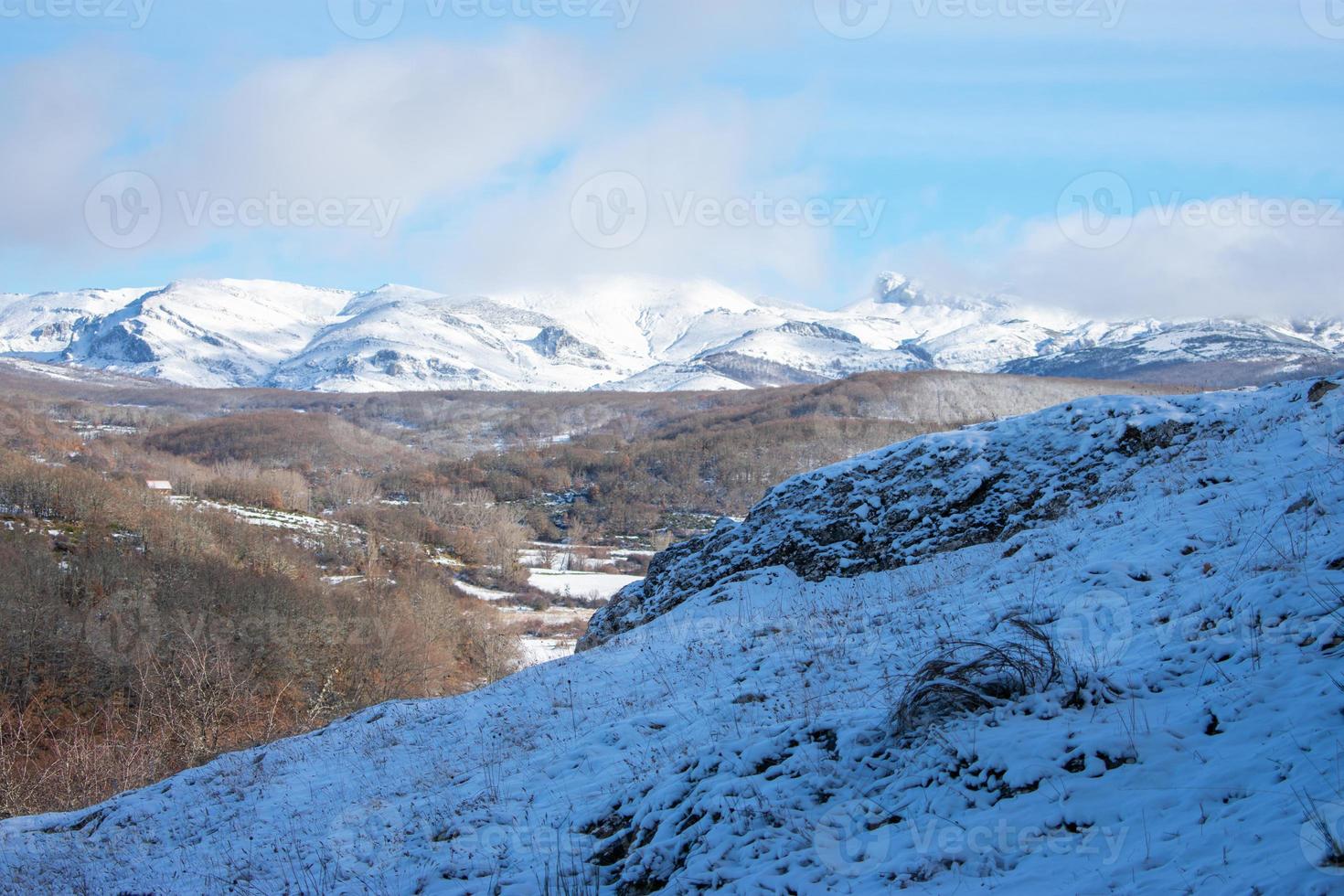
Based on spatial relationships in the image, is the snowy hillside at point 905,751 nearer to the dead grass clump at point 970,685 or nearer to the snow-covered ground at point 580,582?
the dead grass clump at point 970,685

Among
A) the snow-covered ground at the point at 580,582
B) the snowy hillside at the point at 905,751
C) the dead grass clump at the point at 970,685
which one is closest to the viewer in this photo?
the snowy hillside at the point at 905,751

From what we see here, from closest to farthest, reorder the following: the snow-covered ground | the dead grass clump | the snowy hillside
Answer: the snowy hillside → the dead grass clump → the snow-covered ground

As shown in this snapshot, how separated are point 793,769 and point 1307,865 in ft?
11.6

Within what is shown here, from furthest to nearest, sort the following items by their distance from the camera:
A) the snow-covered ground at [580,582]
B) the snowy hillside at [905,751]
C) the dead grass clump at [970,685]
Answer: the snow-covered ground at [580,582] → the dead grass clump at [970,685] → the snowy hillside at [905,751]

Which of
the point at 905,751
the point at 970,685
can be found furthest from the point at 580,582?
the point at 905,751

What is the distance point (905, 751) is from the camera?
6930 millimetres

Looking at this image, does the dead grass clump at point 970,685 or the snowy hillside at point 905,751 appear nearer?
the snowy hillside at point 905,751

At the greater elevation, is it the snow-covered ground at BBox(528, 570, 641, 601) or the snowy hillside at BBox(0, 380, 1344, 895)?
the snowy hillside at BBox(0, 380, 1344, 895)

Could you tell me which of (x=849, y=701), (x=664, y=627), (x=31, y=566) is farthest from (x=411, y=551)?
(x=849, y=701)

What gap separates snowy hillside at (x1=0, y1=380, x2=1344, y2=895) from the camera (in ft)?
18.2

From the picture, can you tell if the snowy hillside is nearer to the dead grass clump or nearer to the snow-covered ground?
the dead grass clump

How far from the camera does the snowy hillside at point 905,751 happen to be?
5535 mm

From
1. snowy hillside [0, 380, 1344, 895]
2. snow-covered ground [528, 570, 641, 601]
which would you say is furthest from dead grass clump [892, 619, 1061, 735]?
snow-covered ground [528, 570, 641, 601]

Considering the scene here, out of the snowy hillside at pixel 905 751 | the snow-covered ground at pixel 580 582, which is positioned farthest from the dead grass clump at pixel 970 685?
the snow-covered ground at pixel 580 582
